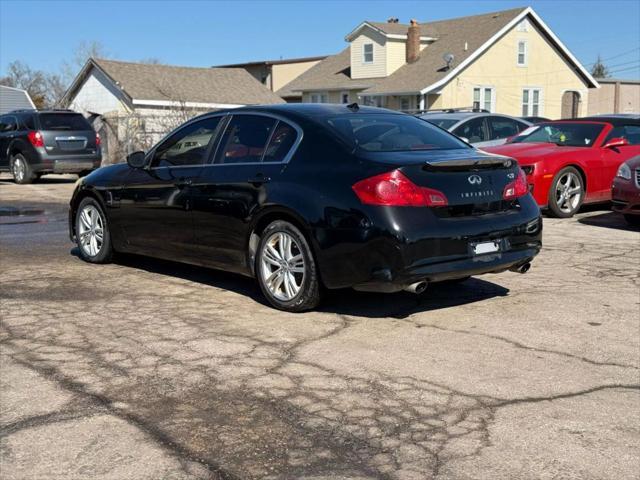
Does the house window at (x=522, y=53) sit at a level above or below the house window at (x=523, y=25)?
below

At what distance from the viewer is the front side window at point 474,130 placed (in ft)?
47.4

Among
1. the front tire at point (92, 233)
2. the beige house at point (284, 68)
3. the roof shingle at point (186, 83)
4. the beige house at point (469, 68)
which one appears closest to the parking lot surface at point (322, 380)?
the front tire at point (92, 233)

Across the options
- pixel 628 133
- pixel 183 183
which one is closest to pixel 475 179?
pixel 183 183

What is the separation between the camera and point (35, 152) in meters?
19.4

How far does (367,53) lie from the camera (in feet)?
146

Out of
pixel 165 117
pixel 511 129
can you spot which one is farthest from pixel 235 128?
pixel 165 117

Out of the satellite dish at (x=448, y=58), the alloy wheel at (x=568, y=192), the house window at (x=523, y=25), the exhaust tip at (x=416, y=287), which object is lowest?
the exhaust tip at (x=416, y=287)

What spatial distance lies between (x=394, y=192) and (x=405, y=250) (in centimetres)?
42

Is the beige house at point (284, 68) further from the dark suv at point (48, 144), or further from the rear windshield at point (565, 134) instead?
the rear windshield at point (565, 134)

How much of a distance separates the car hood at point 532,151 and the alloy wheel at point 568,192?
14.1 inches

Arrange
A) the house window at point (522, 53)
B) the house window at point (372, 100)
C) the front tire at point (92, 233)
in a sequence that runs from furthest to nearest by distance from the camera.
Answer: the house window at point (372, 100) < the house window at point (522, 53) < the front tire at point (92, 233)

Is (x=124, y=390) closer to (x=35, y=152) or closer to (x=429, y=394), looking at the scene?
(x=429, y=394)

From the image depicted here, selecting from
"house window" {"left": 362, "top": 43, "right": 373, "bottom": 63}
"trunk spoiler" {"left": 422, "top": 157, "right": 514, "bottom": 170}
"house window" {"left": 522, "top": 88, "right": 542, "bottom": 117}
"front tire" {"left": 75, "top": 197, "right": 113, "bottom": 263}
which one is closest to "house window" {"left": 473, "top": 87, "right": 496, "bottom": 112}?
"house window" {"left": 522, "top": 88, "right": 542, "bottom": 117}

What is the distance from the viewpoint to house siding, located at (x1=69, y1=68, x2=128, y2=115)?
44938 millimetres
